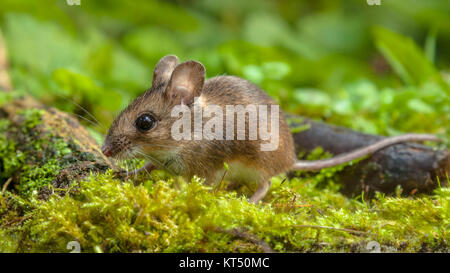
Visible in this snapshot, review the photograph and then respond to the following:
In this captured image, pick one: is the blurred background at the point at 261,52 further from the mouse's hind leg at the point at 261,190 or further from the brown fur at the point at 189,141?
the mouse's hind leg at the point at 261,190

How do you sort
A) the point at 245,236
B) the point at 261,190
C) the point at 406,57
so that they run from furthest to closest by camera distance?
1. the point at 406,57
2. the point at 261,190
3. the point at 245,236

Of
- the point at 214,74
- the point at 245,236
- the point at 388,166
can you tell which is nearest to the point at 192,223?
the point at 245,236

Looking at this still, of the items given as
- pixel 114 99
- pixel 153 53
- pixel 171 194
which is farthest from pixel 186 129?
pixel 153 53

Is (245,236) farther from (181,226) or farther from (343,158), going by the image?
(343,158)

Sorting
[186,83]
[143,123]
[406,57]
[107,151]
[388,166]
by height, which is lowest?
[388,166]

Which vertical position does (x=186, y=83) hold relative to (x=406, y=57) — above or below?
above
